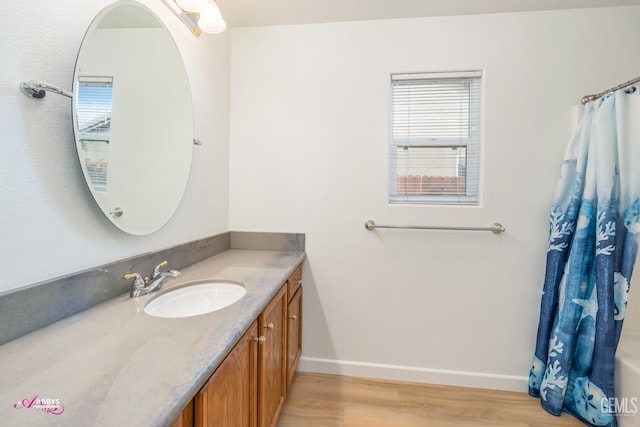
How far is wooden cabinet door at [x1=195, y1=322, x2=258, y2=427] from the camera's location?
0.66 metres

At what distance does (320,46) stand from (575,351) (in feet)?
7.72

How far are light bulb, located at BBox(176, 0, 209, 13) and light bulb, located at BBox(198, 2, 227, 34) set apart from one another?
0.02 m

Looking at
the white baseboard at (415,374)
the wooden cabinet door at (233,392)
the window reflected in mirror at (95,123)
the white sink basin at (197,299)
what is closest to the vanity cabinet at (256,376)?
the wooden cabinet door at (233,392)

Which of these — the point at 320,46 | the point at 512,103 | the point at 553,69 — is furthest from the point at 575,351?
the point at 320,46

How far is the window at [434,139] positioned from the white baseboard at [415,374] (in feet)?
3.66

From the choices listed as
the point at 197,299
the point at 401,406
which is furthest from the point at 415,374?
the point at 197,299

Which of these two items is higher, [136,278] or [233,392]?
[136,278]

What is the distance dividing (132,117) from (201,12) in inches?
25.9

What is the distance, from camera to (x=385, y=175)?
5.83 ft

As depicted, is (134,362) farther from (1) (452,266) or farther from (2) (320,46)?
(2) (320,46)

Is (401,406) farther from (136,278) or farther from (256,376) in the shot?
(136,278)

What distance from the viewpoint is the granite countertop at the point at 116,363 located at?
0.48 m

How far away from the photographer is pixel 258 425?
40.9 inches

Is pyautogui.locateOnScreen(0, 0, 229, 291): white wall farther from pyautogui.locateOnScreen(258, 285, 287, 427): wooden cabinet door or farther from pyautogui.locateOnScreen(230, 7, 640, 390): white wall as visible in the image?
pyautogui.locateOnScreen(230, 7, 640, 390): white wall
